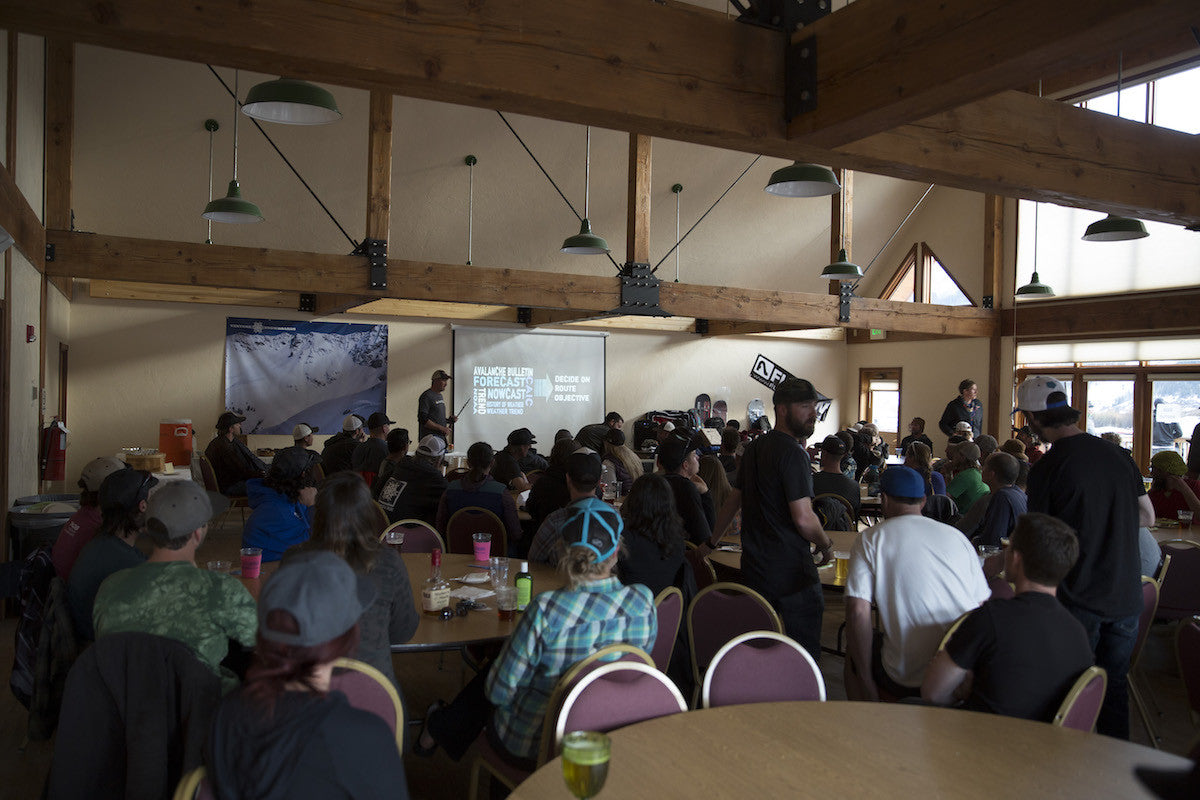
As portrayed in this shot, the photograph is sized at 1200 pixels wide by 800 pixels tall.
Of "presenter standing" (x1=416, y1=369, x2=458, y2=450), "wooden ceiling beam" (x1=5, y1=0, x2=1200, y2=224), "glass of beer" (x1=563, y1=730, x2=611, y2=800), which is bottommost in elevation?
"glass of beer" (x1=563, y1=730, x2=611, y2=800)

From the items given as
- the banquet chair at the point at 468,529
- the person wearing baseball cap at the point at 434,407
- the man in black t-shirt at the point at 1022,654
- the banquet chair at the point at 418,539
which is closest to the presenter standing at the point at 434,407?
the person wearing baseball cap at the point at 434,407

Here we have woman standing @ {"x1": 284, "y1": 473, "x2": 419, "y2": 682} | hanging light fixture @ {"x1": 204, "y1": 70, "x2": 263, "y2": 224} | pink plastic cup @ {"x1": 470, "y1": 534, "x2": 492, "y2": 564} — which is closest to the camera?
woman standing @ {"x1": 284, "y1": 473, "x2": 419, "y2": 682}

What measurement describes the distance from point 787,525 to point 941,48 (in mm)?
1715

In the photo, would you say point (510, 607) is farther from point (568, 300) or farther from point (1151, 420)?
point (1151, 420)

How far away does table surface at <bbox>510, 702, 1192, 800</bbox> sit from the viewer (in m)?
1.69

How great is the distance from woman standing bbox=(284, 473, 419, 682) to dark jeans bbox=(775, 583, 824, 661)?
1.42 meters

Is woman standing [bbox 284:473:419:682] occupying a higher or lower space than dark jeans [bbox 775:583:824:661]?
higher

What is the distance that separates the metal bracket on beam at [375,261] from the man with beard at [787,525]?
4690 mm

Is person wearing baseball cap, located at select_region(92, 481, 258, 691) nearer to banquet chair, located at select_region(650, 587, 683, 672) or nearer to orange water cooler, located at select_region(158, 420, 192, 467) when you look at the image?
banquet chair, located at select_region(650, 587, 683, 672)

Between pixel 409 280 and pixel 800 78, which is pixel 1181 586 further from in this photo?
pixel 409 280

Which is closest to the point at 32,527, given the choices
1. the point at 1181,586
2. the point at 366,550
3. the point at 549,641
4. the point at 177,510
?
the point at 177,510

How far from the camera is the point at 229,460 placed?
7.61m

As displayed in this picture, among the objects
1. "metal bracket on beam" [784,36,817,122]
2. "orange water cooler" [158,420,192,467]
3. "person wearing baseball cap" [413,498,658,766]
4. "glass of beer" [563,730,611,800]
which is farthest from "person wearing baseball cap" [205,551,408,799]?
"orange water cooler" [158,420,192,467]

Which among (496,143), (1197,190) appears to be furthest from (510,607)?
(496,143)
